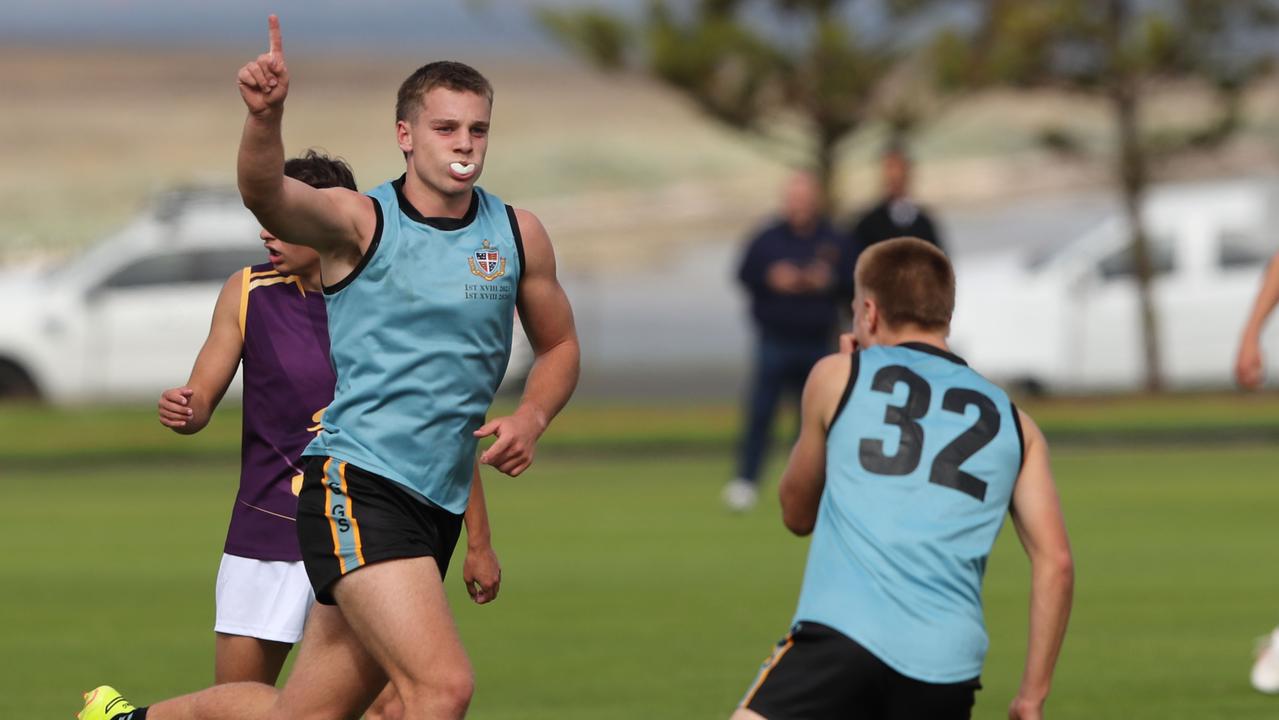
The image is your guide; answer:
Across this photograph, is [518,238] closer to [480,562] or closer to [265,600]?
[480,562]

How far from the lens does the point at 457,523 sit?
5.72 metres

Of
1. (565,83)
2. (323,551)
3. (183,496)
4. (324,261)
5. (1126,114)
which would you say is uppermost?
(565,83)

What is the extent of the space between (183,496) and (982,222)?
153 feet

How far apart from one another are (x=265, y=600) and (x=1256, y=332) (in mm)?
4081

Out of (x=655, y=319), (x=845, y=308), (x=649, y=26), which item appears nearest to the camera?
(x=845, y=308)

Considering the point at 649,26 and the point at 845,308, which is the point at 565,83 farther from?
the point at 845,308

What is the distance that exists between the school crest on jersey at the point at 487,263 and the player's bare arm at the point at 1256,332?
3788 millimetres

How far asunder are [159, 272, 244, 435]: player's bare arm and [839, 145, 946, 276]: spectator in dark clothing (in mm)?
7968

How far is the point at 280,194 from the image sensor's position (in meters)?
5.17

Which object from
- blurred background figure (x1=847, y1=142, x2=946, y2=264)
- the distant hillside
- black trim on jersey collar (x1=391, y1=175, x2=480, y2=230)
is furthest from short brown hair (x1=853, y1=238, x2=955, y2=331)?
the distant hillside

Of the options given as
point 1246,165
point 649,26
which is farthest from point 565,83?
point 649,26

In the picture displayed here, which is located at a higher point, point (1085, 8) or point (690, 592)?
point (1085, 8)

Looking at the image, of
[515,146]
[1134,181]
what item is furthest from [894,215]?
[515,146]

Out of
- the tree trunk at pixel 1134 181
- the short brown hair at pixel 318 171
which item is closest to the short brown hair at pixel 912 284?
the short brown hair at pixel 318 171
